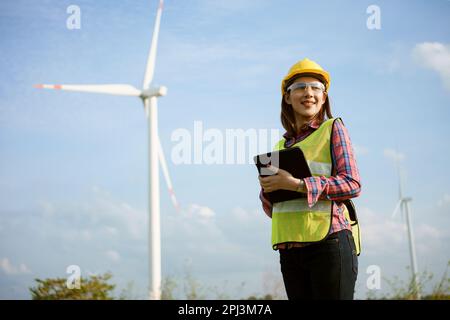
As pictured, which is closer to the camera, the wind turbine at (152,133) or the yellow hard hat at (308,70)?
the yellow hard hat at (308,70)

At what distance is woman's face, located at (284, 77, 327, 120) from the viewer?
11.9 feet

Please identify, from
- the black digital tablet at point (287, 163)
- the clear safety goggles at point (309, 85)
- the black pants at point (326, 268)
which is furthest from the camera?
the clear safety goggles at point (309, 85)

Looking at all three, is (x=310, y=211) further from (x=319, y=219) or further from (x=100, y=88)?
(x=100, y=88)

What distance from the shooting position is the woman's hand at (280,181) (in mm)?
3251

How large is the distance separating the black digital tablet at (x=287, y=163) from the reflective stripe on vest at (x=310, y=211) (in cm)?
6

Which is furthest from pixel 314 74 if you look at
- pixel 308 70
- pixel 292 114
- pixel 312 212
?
pixel 312 212

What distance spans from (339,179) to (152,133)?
15321mm

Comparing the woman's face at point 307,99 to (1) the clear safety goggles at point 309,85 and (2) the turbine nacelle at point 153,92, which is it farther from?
(2) the turbine nacelle at point 153,92

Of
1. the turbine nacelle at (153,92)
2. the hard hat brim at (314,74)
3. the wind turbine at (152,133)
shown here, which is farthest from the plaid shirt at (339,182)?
the turbine nacelle at (153,92)

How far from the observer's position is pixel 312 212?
3.31 metres

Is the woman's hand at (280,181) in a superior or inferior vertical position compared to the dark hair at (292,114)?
inferior

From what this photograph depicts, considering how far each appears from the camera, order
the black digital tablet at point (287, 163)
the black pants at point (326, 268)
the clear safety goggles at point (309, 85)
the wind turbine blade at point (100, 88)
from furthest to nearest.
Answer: the wind turbine blade at point (100, 88)
the clear safety goggles at point (309, 85)
the black digital tablet at point (287, 163)
the black pants at point (326, 268)

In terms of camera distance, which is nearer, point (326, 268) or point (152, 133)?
point (326, 268)
